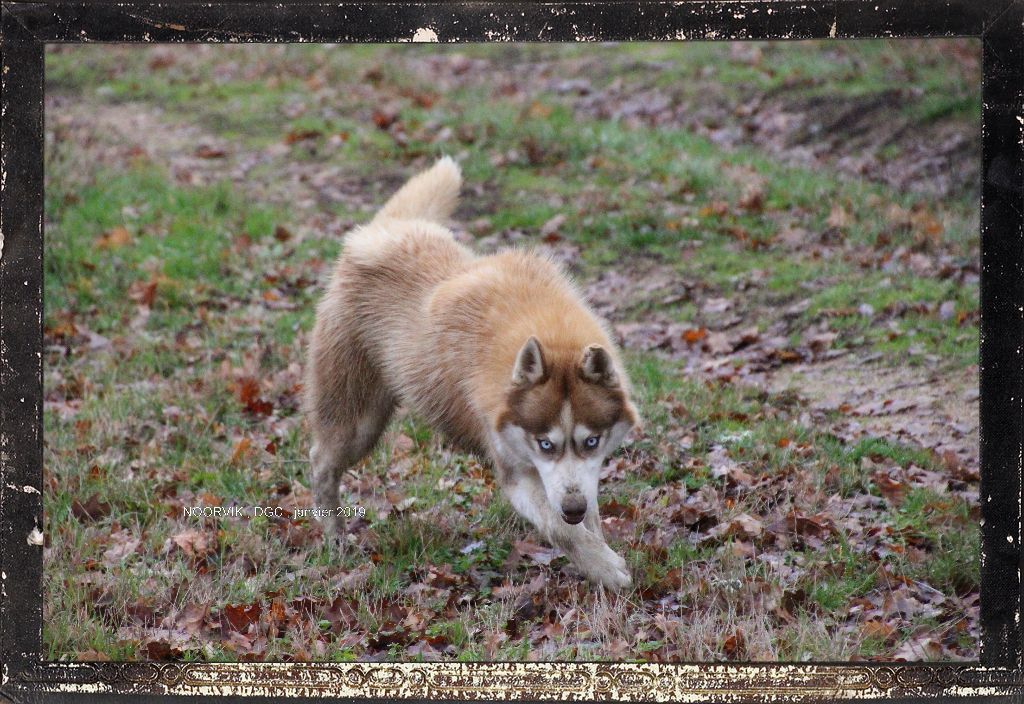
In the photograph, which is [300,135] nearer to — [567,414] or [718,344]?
[718,344]

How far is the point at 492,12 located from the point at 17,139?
181 cm

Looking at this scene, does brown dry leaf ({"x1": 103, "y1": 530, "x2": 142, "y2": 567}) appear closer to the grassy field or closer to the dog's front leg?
the grassy field

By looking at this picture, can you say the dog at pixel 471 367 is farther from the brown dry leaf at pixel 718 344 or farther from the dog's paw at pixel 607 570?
the brown dry leaf at pixel 718 344

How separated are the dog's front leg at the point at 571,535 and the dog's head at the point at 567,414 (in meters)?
0.15

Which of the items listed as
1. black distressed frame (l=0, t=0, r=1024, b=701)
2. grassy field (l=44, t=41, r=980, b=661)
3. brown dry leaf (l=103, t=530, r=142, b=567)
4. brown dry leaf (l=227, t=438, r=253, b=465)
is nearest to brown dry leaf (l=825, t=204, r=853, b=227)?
A: grassy field (l=44, t=41, r=980, b=661)

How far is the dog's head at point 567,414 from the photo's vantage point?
385cm

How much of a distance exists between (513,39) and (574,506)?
1745mm

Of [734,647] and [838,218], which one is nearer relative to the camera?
[734,647]

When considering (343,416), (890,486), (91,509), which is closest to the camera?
(890,486)

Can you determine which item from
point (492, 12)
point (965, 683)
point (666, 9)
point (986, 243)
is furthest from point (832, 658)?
point (492, 12)

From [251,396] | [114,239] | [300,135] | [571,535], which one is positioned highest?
[300,135]

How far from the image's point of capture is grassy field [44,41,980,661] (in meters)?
3.80

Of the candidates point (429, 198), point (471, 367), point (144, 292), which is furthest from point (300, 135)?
point (471, 367)

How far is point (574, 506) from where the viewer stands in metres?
3.81
